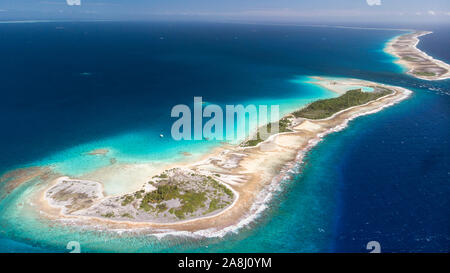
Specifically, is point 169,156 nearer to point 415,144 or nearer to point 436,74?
point 415,144

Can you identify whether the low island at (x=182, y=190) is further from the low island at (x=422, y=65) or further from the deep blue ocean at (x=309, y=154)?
the low island at (x=422, y=65)

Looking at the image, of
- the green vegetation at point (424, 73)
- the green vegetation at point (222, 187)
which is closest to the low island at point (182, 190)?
the green vegetation at point (222, 187)

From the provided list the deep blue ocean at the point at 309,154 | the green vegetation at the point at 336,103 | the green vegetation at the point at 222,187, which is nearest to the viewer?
the deep blue ocean at the point at 309,154

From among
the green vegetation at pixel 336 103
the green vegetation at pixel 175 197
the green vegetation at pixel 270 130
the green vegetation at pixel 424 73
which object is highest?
the green vegetation at pixel 424 73

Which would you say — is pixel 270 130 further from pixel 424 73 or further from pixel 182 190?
pixel 424 73

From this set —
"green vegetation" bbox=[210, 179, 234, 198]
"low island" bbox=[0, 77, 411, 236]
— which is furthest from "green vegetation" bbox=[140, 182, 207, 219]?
"green vegetation" bbox=[210, 179, 234, 198]

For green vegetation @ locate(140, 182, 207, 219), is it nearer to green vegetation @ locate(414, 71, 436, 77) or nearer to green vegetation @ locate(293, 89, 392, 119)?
green vegetation @ locate(293, 89, 392, 119)

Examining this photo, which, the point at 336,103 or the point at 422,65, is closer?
the point at 336,103

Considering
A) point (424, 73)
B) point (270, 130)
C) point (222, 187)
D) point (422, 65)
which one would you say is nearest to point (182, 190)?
point (222, 187)
